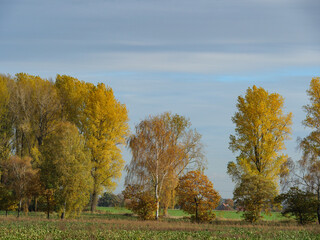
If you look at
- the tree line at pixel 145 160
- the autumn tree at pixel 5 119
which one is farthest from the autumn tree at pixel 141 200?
the autumn tree at pixel 5 119

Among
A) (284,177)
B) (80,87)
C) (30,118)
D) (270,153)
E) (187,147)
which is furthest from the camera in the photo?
(80,87)

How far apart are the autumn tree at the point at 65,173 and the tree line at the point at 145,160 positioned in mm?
97

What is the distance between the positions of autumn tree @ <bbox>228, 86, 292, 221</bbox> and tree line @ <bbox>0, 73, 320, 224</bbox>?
109 mm

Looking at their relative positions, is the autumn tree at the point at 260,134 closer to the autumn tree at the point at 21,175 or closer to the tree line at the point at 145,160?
the tree line at the point at 145,160

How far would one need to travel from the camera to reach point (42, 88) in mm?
52750

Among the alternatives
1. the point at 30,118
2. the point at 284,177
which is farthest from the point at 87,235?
the point at 30,118

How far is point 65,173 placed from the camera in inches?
1533

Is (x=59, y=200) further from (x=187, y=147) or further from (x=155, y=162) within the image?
(x=187, y=147)

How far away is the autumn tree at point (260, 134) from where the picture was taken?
142 ft

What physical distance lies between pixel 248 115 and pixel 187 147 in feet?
26.3

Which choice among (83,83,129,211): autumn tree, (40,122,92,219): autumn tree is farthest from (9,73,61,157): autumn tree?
(40,122,92,219): autumn tree

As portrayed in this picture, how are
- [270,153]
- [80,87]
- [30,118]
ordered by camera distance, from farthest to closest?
[80,87], [30,118], [270,153]

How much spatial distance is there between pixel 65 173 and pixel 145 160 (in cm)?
788

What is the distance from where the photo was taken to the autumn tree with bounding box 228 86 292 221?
142ft
